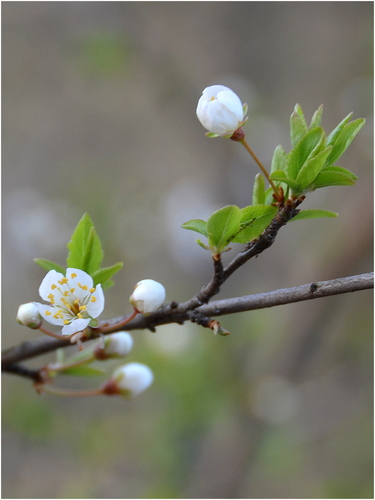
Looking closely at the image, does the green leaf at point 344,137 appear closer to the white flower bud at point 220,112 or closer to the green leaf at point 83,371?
the white flower bud at point 220,112

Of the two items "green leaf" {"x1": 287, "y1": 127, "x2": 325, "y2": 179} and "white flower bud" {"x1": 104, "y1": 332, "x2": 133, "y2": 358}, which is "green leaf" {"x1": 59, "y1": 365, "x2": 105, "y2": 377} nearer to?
"white flower bud" {"x1": 104, "y1": 332, "x2": 133, "y2": 358}

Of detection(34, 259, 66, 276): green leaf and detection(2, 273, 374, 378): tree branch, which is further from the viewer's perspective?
detection(34, 259, 66, 276): green leaf

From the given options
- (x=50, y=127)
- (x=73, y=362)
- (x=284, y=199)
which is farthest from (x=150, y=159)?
(x=284, y=199)

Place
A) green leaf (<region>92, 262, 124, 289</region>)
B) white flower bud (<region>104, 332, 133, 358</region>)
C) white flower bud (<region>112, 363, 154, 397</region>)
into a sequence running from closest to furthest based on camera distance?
green leaf (<region>92, 262, 124, 289</region>), white flower bud (<region>104, 332, 133, 358</region>), white flower bud (<region>112, 363, 154, 397</region>)

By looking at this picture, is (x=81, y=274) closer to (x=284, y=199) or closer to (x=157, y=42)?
(x=284, y=199)

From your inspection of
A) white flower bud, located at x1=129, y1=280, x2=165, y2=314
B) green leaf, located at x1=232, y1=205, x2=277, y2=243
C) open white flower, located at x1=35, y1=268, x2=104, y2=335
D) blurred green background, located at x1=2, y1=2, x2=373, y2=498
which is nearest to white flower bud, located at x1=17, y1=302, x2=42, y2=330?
open white flower, located at x1=35, y1=268, x2=104, y2=335

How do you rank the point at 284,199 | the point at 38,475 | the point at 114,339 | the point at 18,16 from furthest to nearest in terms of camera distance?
the point at 18,16 < the point at 38,475 < the point at 114,339 < the point at 284,199

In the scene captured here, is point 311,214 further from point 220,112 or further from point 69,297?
point 69,297
